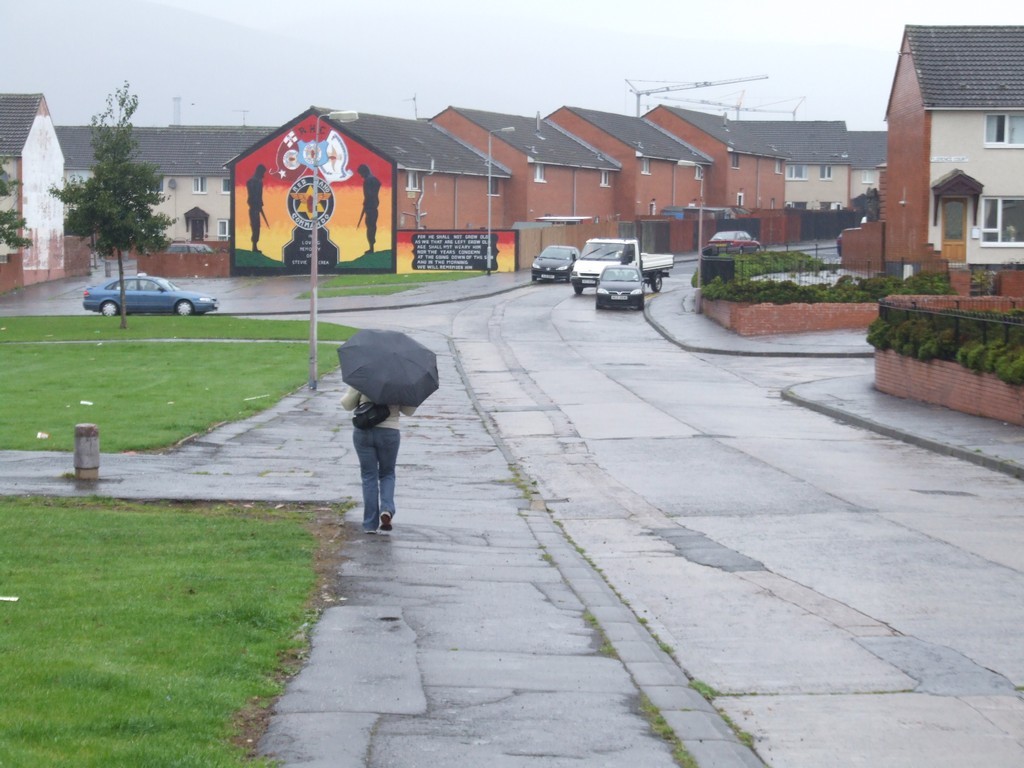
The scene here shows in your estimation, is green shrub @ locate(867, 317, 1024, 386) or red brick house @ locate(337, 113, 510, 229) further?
red brick house @ locate(337, 113, 510, 229)

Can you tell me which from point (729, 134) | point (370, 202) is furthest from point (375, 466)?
point (729, 134)

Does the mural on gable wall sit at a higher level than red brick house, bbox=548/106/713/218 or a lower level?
lower

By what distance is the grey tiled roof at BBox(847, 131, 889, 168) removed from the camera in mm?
108625

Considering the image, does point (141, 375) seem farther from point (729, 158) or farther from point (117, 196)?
point (729, 158)

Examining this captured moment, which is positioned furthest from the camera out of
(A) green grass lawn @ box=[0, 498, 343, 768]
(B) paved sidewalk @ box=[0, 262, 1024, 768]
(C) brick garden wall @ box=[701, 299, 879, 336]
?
(C) brick garden wall @ box=[701, 299, 879, 336]

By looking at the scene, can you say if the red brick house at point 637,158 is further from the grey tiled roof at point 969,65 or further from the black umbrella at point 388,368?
the black umbrella at point 388,368

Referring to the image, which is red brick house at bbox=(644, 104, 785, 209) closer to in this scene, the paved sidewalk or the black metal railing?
the black metal railing

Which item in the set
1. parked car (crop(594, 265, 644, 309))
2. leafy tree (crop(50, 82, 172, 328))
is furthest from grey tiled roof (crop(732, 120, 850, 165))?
leafy tree (crop(50, 82, 172, 328))

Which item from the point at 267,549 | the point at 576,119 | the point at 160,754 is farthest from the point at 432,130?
→ the point at 160,754

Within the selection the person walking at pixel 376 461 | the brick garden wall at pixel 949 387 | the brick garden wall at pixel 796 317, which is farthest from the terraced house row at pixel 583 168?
the person walking at pixel 376 461

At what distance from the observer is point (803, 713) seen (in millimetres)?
6648

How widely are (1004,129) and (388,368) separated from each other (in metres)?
42.4

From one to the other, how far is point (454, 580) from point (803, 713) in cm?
350

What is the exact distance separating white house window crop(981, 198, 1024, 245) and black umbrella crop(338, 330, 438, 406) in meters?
41.3
